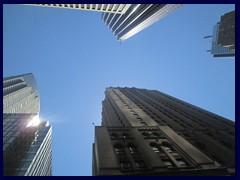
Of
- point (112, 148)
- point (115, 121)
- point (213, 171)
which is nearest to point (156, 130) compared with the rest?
point (112, 148)

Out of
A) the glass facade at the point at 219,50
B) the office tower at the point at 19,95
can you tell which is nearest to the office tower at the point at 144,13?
the office tower at the point at 19,95

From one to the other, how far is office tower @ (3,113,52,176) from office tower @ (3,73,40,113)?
49.4 m

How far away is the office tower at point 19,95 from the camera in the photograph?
359 feet

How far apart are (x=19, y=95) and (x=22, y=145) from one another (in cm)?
Answer: 8297

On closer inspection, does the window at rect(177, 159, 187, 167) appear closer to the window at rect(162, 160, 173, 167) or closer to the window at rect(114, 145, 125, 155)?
the window at rect(162, 160, 173, 167)

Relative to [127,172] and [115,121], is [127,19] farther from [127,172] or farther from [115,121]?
[127,172]

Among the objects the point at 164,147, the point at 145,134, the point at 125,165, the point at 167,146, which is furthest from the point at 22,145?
the point at 167,146

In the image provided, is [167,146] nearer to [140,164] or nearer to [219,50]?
[140,164]

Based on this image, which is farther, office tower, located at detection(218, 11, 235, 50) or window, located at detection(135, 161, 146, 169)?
office tower, located at detection(218, 11, 235, 50)

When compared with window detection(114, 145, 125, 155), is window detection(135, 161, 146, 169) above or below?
below

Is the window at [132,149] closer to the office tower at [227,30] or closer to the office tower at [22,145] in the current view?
the office tower at [22,145]

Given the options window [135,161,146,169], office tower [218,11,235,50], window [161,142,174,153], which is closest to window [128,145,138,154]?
window [135,161,146,169]

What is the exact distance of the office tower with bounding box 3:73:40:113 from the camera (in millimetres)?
109550

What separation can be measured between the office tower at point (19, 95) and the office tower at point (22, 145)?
4938cm
